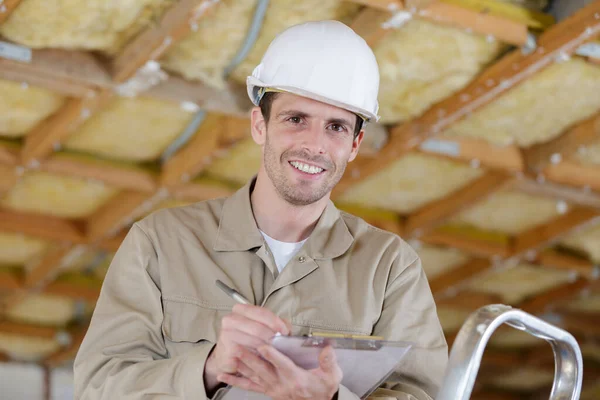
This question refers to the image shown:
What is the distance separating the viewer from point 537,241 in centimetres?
650

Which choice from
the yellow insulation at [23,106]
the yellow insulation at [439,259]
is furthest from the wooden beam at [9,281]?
the yellow insulation at [439,259]

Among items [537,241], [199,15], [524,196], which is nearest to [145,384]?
[199,15]

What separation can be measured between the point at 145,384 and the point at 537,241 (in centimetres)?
530

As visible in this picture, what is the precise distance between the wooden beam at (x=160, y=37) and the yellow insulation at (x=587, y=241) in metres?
3.82

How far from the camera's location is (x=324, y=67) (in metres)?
1.87

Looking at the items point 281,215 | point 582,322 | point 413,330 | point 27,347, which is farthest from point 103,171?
point 582,322

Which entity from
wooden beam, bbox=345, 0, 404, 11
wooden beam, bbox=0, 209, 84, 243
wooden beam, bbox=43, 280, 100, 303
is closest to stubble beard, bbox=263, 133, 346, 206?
wooden beam, bbox=345, 0, 404, 11

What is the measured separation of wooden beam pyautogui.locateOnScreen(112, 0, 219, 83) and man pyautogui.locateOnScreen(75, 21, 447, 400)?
174 centimetres

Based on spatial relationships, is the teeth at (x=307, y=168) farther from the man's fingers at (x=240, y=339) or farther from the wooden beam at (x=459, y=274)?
the wooden beam at (x=459, y=274)

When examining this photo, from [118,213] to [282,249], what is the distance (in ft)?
13.6

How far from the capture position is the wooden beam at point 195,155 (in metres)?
4.98

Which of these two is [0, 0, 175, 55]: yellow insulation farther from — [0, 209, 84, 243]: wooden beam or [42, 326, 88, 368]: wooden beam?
[42, 326, 88, 368]: wooden beam

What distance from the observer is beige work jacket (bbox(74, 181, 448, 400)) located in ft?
5.65

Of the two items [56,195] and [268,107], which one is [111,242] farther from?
[268,107]
